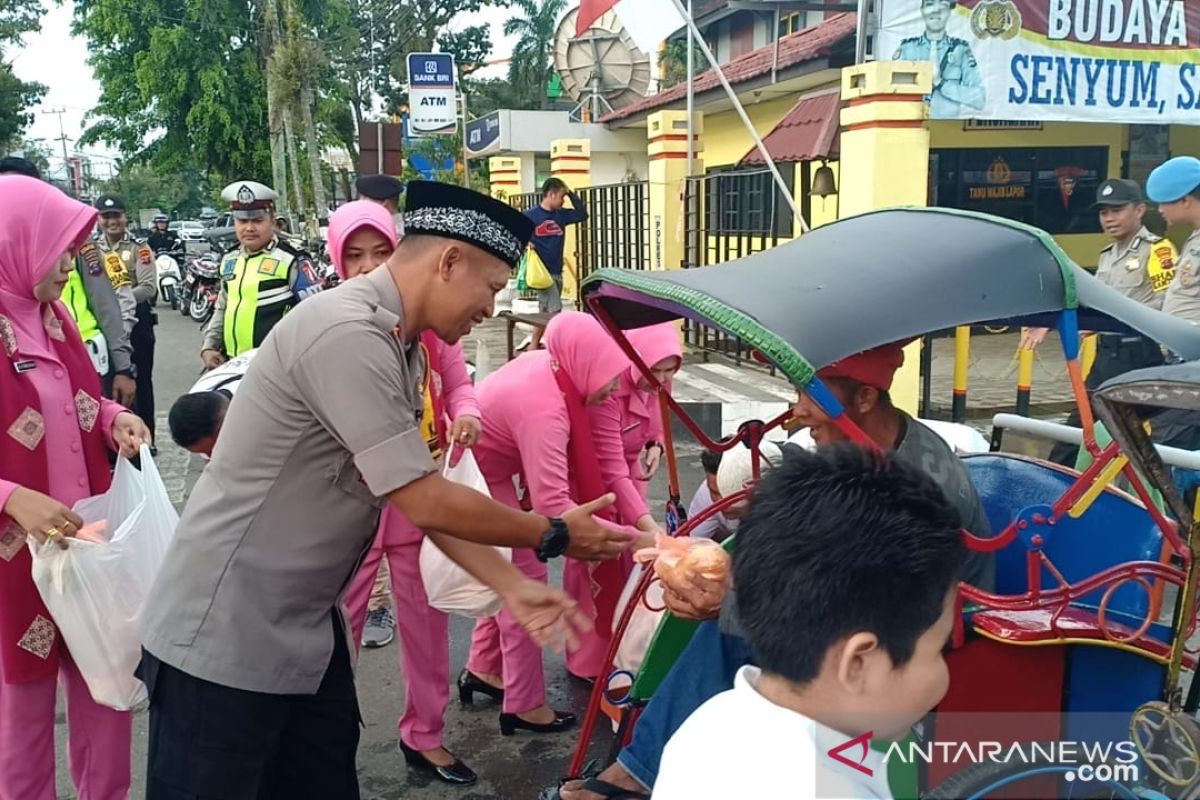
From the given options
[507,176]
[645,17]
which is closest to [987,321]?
[645,17]

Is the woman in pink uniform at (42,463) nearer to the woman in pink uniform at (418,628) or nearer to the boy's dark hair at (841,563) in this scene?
the woman in pink uniform at (418,628)

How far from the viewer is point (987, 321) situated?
88.6 inches

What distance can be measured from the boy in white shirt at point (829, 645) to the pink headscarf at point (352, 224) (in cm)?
265

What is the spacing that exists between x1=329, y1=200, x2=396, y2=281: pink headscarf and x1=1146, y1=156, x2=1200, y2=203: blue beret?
12.0ft

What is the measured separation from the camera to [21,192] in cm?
254

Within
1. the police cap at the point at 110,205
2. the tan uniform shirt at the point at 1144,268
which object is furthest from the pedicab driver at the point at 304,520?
the police cap at the point at 110,205

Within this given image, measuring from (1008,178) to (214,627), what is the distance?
38.6 feet

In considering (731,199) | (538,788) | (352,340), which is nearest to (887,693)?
(352,340)

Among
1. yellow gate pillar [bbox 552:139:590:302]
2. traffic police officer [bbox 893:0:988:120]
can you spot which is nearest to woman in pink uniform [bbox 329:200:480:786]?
traffic police officer [bbox 893:0:988:120]

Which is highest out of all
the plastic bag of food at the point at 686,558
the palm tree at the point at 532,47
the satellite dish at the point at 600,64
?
the palm tree at the point at 532,47

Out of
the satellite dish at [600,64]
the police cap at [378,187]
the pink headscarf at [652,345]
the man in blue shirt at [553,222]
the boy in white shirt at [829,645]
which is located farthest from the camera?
the satellite dish at [600,64]

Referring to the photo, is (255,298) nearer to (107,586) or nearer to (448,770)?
(107,586)

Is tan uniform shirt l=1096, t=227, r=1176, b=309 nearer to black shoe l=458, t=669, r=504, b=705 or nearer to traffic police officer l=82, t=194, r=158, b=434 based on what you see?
black shoe l=458, t=669, r=504, b=705

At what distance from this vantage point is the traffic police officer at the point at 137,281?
22.3 ft
